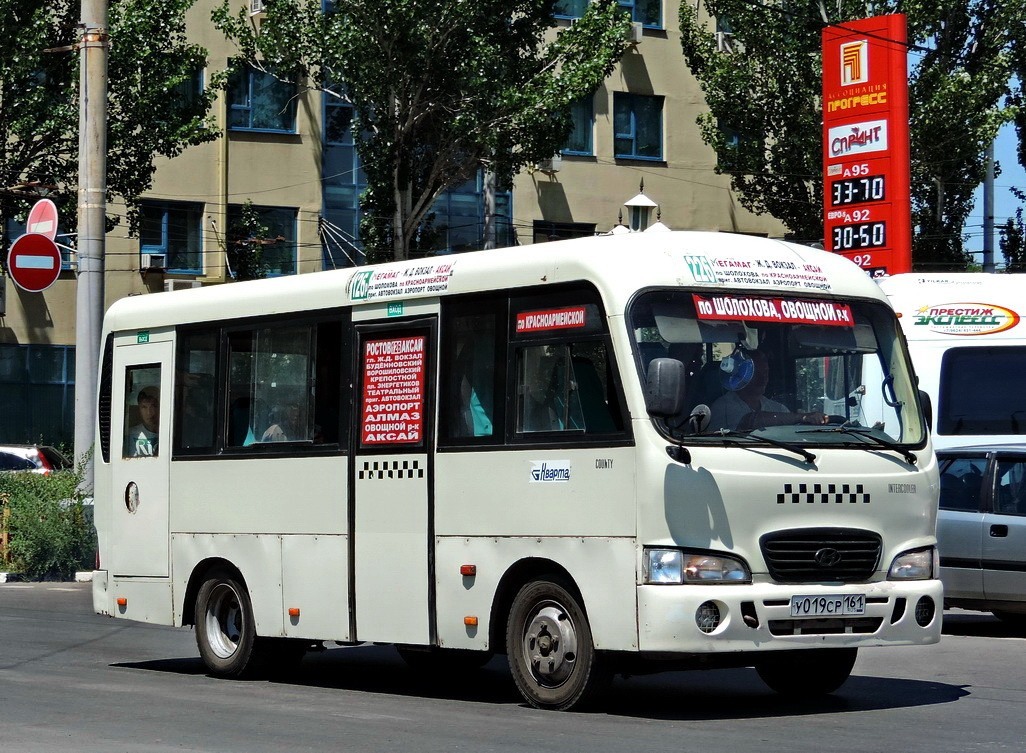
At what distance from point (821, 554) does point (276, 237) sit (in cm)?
3370

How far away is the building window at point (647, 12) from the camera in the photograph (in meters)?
47.5

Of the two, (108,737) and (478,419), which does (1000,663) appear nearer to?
(478,419)

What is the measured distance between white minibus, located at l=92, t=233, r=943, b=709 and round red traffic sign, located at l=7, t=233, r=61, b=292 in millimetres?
9065

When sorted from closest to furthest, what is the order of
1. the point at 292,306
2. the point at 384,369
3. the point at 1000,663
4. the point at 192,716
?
the point at 192,716 → the point at 384,369 → the point at 292,306 → the point at 1000,663

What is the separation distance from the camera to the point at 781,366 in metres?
10.3

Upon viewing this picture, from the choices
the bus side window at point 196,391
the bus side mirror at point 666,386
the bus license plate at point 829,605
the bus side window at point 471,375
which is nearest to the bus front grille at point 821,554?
the bus license plate at point 829,605

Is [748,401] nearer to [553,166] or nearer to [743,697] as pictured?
[743,697]

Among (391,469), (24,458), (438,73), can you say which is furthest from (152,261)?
(391,469)

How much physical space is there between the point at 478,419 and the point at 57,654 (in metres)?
5.22

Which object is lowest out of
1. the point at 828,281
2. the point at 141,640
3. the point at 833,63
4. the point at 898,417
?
the point at 141,640

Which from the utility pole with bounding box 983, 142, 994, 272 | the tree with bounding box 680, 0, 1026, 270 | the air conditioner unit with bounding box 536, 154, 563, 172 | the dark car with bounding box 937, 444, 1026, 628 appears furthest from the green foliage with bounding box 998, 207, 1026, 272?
the dark car with bounding box 937, 444, 1026, 628

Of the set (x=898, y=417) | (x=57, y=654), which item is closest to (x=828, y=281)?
(x=898, y=417)

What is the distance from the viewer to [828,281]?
10.8 metres

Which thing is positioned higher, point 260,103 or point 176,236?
point 260,103
